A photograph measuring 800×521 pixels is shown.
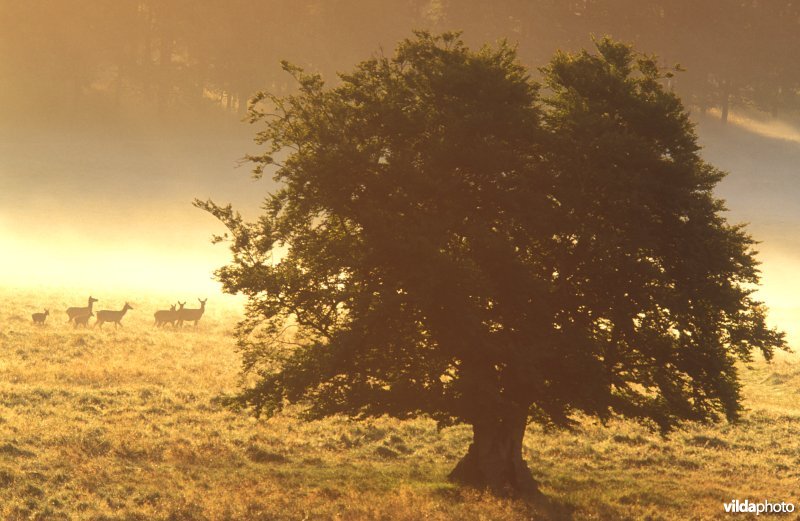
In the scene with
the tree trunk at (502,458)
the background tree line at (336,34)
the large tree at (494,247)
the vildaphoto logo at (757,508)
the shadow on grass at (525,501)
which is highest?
the background tree line at (336,34)

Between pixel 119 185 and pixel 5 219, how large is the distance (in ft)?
63.2

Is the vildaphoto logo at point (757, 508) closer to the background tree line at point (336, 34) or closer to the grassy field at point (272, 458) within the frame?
the grassy field at point (272, 458)

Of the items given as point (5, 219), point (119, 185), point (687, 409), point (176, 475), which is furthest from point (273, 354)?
point (119, 185)

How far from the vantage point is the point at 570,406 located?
22.2 metres

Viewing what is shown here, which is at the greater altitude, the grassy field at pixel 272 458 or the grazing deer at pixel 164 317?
the grazing deer at pixel 164 317

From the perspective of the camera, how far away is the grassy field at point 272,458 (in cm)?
2033

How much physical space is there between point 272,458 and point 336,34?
99605 mm

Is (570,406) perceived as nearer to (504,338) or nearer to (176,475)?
(504,338)

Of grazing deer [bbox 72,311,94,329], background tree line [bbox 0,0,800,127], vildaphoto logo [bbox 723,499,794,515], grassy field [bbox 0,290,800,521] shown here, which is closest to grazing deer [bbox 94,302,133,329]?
grazing deer [bbox 72,311,94,329]

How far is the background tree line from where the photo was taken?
119125 millimetres

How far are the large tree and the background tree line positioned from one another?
96.9 meters

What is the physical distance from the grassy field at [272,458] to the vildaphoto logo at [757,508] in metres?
0.35

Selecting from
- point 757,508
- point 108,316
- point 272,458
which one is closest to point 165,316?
point 108,316

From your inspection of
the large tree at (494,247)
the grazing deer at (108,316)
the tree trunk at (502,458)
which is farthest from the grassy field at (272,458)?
the grazing deer at (108,316)
